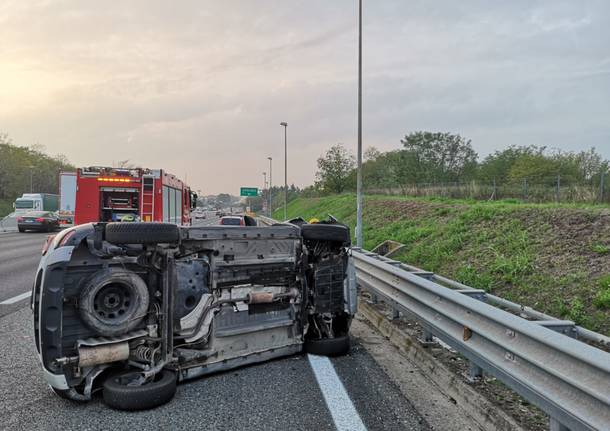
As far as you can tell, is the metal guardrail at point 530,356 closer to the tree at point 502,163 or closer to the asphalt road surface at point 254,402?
the asphalt road surface at point 254,402

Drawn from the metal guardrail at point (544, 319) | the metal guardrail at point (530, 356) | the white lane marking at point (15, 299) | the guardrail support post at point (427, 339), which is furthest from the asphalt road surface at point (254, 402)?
the white lane marking at point (15, 299)

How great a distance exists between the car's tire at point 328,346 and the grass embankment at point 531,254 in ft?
9.12

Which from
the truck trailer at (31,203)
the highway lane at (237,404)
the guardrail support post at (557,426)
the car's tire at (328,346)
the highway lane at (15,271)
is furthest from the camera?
the truck trailer at (31,203)

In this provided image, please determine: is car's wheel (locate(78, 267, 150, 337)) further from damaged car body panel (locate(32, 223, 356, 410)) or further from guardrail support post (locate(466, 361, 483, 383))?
guardrail support post (locate(466, 361, 483, 383))

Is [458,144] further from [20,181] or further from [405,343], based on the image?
[405,343]

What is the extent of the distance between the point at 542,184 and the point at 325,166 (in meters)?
42.9

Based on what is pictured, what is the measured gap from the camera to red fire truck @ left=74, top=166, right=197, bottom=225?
1403 cm

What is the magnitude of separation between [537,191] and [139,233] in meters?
16.3

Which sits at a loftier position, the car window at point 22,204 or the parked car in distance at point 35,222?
the car window at point 22,204

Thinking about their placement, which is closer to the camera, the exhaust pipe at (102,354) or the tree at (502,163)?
the exhaust pipe at (102,354)

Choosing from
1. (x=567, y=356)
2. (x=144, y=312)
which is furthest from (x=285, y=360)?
(x=567, y=356)

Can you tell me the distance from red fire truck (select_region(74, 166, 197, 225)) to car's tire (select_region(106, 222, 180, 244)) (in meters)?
10.7

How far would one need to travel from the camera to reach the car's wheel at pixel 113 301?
11.5ft

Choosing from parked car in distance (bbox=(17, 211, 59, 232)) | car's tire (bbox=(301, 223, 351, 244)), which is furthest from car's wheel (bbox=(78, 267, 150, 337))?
parked car in distance (bbox=(17, 211, 59, 232))
